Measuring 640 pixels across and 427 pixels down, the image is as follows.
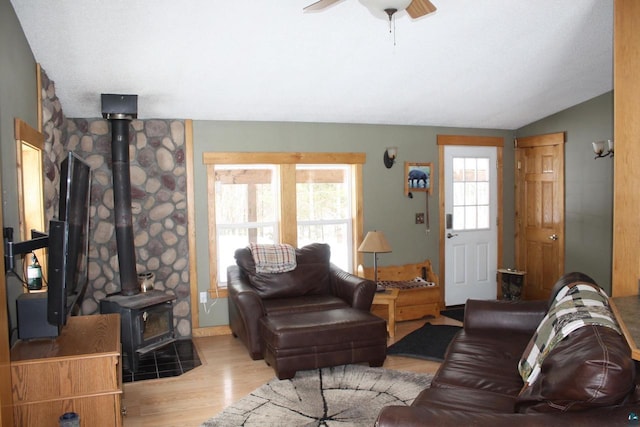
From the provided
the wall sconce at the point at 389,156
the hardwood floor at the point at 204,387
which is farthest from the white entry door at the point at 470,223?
the hardwood floor at the point at 204,387

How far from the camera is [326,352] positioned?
12.7ft

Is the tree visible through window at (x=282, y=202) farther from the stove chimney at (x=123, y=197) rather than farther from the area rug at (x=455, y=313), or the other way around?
the area rug at (x=455, y=313)

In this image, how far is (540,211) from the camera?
6.02 metres

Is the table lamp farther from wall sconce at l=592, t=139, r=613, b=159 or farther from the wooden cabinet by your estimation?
the wooden cabinet

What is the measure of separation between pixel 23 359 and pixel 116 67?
217 centimetres

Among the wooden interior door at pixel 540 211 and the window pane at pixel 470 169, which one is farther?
the window pane at pixel 470 169

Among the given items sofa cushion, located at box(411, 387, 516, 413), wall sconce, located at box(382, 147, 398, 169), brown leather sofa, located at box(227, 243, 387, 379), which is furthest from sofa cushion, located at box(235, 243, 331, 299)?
sofa cushion, located at box(411, 387, 516, 413)

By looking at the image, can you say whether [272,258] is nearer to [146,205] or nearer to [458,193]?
[146,205]

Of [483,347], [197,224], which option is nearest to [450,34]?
[483,347]

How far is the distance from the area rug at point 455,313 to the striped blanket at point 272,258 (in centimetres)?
191

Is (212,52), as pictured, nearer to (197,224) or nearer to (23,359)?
(197,224)

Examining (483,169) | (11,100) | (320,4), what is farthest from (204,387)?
(483,169)

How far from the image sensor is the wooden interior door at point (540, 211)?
5.75 m

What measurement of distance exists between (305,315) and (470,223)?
2.84m
